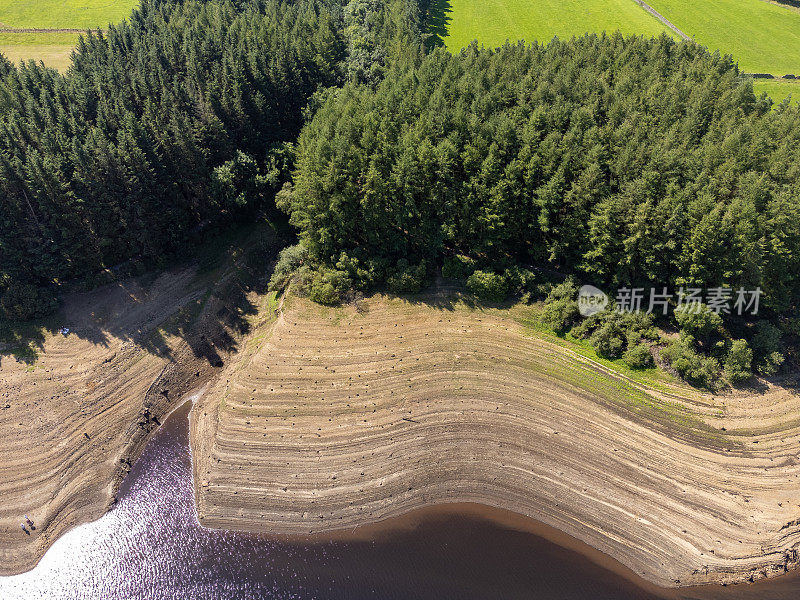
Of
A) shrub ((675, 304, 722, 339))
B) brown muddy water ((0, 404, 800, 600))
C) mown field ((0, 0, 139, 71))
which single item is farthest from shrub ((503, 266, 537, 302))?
mown field ((0, 0, 139, 71))

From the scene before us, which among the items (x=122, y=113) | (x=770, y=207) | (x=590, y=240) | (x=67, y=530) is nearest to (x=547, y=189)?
(x=590, y=240)

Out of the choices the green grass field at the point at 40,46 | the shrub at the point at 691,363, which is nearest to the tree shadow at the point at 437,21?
the green grass field at the point at 40,46

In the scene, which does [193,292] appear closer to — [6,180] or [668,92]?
[6,180]

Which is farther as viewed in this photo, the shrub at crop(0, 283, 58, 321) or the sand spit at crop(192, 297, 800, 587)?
the shrub at crop(0, 283, 58, 321)

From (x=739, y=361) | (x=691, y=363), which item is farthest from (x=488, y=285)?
(x=739, y=361)

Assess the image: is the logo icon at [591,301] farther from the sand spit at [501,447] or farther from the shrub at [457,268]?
the shrub at [457,268]

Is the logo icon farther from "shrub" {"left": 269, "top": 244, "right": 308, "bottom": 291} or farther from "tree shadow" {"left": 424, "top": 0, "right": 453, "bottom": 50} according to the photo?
"tree shadow" {"left": 424, "top": 0, "right": 453, "bottom": 50}

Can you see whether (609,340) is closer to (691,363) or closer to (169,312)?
(691,363)
